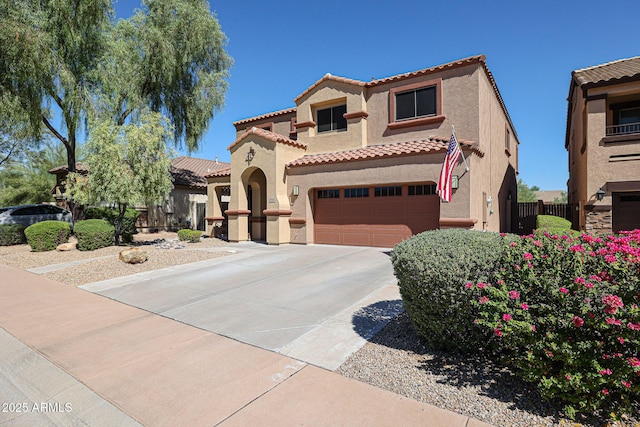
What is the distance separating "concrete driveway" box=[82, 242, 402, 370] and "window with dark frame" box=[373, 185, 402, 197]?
11.1 feet

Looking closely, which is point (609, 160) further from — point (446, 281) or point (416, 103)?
point (446, 281)

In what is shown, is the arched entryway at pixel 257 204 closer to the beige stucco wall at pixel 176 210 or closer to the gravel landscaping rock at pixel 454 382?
the beige stucco wall at pixel 176 210

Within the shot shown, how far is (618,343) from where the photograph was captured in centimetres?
276

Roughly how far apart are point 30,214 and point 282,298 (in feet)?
64.5

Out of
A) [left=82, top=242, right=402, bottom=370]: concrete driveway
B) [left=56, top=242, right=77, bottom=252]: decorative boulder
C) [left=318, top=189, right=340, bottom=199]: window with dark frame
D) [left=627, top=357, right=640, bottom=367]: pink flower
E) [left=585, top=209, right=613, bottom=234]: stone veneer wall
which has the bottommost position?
[left=82, top=242, right=402, bottom=370]: concrete driveway

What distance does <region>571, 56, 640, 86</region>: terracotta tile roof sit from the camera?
1203 centimetres

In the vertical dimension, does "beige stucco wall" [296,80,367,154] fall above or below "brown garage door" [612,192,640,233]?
above

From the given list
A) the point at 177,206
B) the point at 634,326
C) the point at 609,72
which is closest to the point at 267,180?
the point at 177,206

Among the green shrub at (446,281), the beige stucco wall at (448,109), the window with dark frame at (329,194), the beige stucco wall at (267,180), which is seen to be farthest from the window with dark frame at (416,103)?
the green shrub at (446,281)

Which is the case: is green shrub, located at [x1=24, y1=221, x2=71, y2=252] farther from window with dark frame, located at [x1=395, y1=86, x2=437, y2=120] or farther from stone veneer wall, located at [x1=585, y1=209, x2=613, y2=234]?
stone veneer wall, located at [x1=585, y1=209, x2=613, y2=234]

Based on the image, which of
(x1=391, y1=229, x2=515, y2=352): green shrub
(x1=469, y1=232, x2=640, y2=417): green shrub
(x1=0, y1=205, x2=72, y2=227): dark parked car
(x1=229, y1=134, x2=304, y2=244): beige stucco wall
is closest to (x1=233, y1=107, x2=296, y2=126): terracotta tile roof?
(x1=229, y1=134, x2=304, y2=244): beige stucco wall

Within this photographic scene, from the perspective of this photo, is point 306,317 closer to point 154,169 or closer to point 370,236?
point 370,236

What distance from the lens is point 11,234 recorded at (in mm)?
16828

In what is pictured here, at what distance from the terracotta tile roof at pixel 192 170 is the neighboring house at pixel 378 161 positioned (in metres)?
9.13
